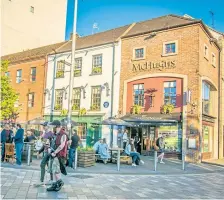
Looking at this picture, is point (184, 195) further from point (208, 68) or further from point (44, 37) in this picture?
point (44, 37)

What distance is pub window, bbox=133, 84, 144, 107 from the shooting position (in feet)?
67.8

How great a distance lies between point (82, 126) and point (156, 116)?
724cm

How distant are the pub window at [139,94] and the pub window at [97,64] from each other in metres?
3.77

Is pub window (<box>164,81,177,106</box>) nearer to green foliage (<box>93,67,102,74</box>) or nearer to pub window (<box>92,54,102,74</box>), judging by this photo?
green foliage (<box>93,67,102,74</box>)

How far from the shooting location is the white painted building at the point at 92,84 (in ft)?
72.7

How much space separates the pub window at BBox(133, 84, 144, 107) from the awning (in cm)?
123

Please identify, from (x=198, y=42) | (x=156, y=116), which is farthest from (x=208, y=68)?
(x=156, y=116)

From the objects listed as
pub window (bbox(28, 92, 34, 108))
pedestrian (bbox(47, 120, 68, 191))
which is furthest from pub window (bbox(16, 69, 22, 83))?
pedestrian (bbox(47, 120, 68, 191))

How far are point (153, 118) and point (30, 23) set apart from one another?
2858 cm

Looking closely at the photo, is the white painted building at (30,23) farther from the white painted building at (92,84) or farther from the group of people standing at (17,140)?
the group of people standing at (17,140)

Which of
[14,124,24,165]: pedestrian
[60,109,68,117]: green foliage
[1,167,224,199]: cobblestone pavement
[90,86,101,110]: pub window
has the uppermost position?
[90,86,101,110]: pub window

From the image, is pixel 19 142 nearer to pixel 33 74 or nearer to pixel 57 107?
pixel 57 107

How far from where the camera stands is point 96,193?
24.7 feet

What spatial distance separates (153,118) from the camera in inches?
730
